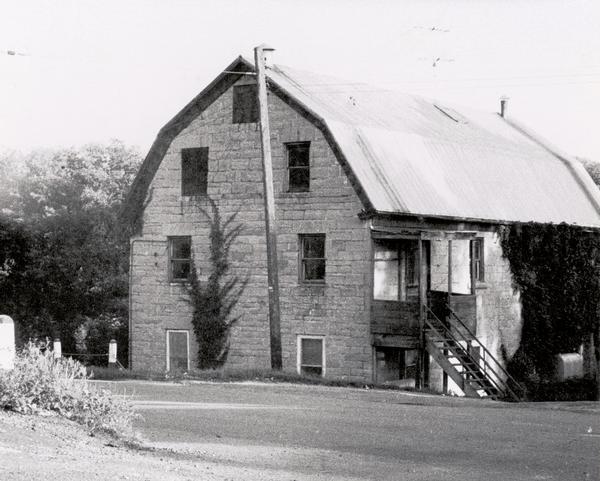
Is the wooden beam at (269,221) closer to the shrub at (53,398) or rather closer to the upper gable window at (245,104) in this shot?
the upper gable window at (245,104)

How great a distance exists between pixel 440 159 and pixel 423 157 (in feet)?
3.82

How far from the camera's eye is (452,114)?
39812mm

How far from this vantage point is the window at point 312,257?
2992 cm

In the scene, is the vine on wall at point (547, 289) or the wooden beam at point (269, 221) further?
the vine on wall at point (547, 289)

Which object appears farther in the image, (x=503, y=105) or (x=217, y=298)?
(x=503, y=105)

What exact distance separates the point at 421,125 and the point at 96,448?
2486 centimetres

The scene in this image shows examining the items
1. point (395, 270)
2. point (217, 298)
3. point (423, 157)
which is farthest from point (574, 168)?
point (217, 298)

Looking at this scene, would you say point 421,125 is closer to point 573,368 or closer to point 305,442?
point 573,368

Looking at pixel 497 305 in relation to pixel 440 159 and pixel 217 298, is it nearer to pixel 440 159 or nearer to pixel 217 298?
pixel 440 159

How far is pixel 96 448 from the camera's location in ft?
40.8

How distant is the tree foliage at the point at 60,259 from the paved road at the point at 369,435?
33027mm

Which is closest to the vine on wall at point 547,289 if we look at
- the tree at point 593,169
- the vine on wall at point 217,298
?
the vine on wall at point 217,298

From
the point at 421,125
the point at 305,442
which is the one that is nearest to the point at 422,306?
the point at 421,125

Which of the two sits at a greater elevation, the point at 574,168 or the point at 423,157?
the point at 574,168
